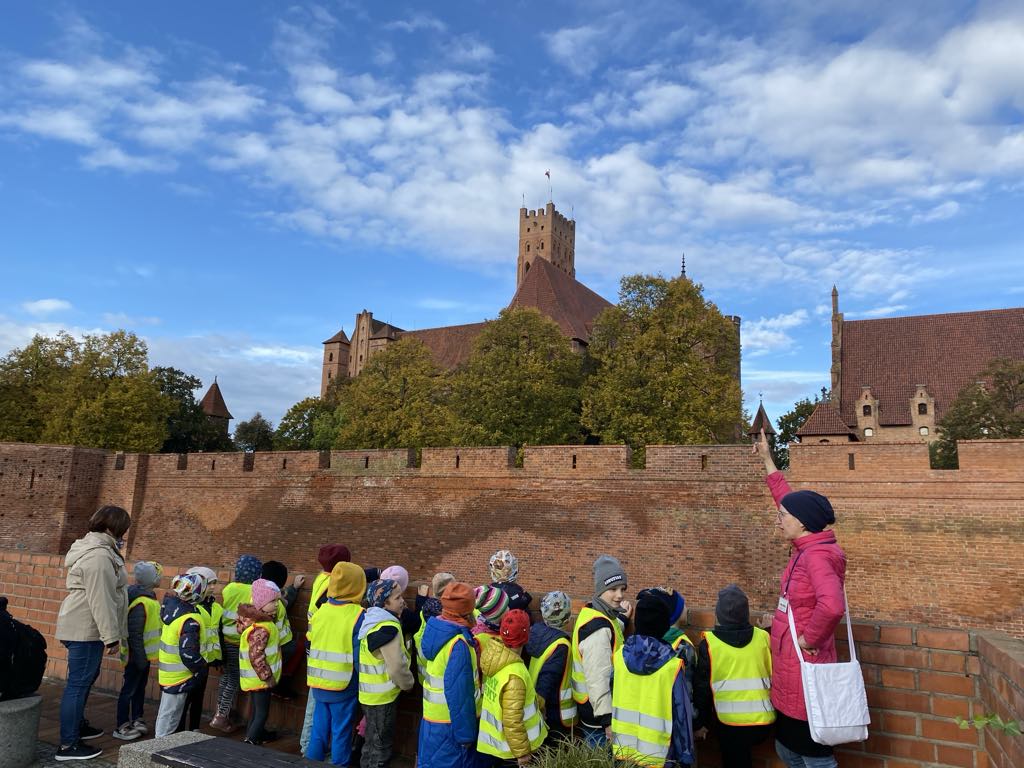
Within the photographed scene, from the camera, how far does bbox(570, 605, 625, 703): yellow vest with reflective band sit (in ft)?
12.3

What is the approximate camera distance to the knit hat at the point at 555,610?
3924mm

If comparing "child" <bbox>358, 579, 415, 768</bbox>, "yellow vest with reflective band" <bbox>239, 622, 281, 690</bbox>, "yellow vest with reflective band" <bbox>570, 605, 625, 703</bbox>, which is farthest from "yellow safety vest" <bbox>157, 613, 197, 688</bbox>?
"yellow vest with reflective band" <bbox>570, 605, 625, 703</bbox>

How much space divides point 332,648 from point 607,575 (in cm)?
175

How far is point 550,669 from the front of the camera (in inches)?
151

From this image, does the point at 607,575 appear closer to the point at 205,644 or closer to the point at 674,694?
the point at 674,694

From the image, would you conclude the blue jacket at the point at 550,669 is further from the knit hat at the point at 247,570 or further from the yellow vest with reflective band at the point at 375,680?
the knit hat at the point at 247,570

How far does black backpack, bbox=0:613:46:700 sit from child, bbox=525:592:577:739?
118 inches

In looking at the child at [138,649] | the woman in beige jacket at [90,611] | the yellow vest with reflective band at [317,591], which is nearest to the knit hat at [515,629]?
the yellow vest with reflective band at [317,591]

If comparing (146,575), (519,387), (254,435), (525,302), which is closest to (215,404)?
(254,435)

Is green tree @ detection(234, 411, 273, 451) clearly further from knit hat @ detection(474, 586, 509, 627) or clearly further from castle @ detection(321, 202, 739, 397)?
knit hat @ detection(474, 586, 509, 627)

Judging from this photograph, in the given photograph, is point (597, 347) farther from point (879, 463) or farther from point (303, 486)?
point (879, 463)

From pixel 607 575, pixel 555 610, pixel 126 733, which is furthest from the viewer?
pixel 126 733

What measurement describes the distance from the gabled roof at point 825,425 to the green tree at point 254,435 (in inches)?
1576

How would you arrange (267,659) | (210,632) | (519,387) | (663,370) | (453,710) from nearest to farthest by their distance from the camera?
(453,710) < (267,659) < (210,632) < (663,370) < (519,387)
